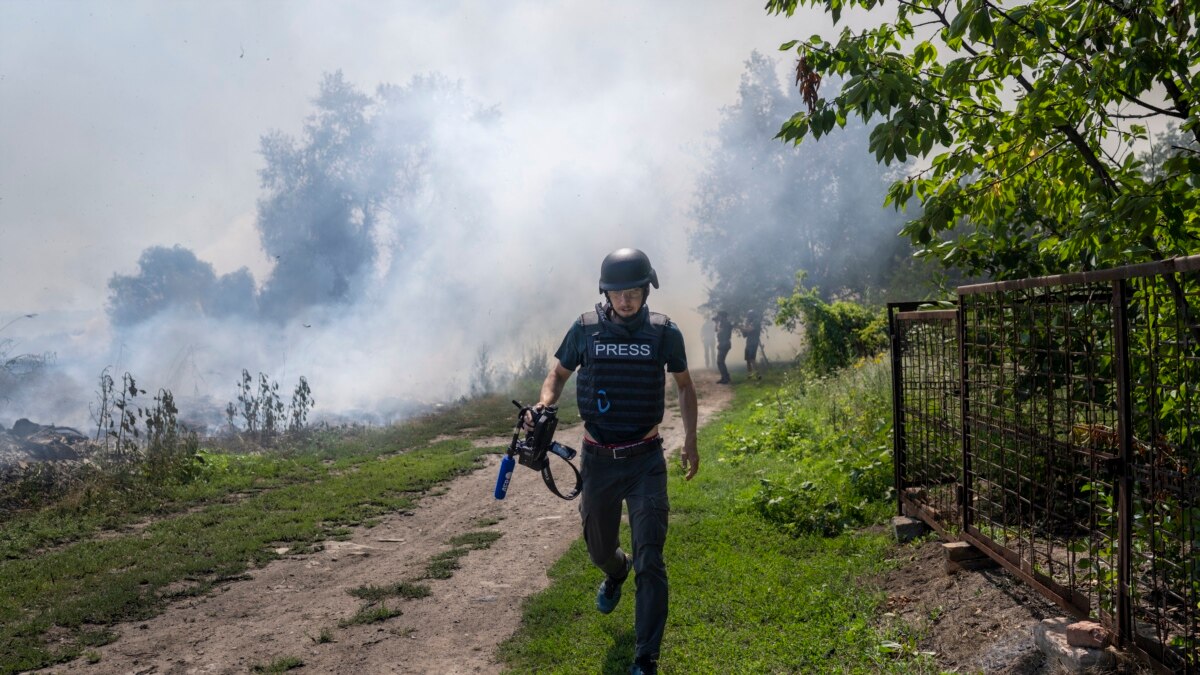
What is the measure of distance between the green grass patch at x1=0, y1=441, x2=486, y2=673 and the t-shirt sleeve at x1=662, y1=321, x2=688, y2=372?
389 cm

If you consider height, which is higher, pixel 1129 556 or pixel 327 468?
pixel 1129 556

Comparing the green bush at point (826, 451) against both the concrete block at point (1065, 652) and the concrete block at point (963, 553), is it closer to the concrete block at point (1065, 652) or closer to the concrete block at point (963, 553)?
the concrete block at point (963, 553)

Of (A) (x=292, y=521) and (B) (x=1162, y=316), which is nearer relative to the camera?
(B) (x=1162, y=316)

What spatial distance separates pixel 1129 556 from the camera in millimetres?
3174

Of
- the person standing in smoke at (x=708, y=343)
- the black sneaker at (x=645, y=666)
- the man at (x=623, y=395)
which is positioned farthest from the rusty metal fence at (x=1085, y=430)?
the person standing in smoke at (x=708, y=343)

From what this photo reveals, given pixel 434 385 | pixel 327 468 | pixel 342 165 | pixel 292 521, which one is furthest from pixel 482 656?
pixel 342 165

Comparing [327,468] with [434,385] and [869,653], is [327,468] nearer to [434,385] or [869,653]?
→ [869,653]

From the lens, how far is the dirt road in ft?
15.8

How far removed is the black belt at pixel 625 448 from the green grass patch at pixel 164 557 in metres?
3.33

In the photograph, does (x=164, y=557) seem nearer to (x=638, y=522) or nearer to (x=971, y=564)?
(x=638, y=522)

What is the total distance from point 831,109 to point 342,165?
70.8 feet

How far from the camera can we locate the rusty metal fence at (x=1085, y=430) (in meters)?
3.07

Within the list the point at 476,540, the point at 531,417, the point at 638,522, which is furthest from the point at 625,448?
the point at 476,540

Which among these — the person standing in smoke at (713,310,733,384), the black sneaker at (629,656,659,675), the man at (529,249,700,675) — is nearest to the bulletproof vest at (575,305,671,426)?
the man at (529,249,700,675)
